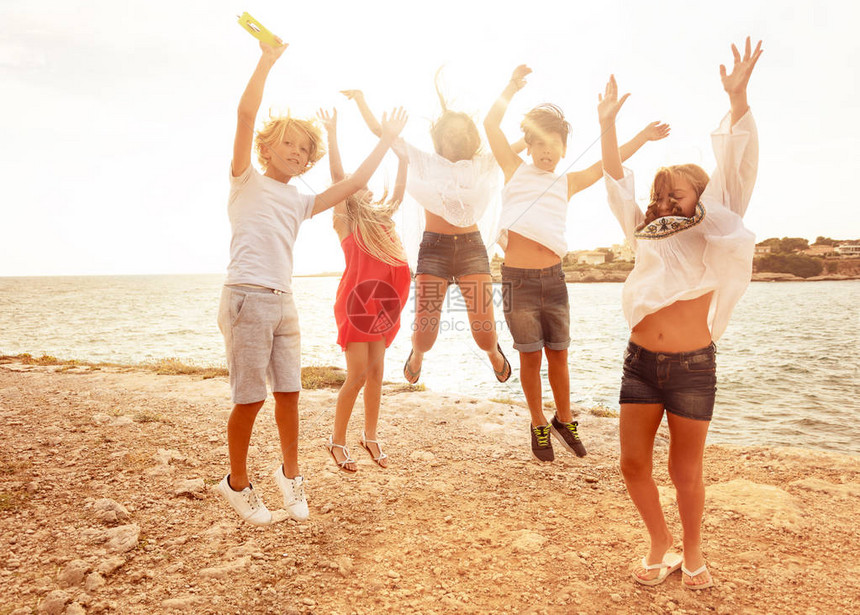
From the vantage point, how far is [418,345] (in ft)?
15.4

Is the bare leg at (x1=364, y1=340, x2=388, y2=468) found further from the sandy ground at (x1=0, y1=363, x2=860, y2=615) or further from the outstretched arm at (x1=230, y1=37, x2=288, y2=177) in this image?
the outstretched arm at (x1=230, y1=37, x2=288, y2=177)

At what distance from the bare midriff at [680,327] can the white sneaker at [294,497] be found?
242 centimetres

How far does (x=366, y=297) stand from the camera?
4062 mm

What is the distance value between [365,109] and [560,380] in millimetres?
2691

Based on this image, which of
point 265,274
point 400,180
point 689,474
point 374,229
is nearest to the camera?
point 689,474

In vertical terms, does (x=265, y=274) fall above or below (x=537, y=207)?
below

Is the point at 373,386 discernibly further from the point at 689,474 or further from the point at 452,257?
the point at 689,474

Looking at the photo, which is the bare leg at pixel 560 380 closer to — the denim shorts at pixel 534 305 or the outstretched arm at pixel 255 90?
the denim shorts at pixel 534 305

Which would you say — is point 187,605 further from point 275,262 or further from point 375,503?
point 275,262

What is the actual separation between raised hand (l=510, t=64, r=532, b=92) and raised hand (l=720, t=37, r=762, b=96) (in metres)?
1.68

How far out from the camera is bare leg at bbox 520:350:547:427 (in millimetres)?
4090

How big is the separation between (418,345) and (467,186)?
4.94ft

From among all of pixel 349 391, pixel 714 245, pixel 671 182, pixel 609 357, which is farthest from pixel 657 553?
pixel 609 357

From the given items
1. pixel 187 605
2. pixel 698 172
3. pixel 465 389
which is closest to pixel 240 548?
pixel 187 605
